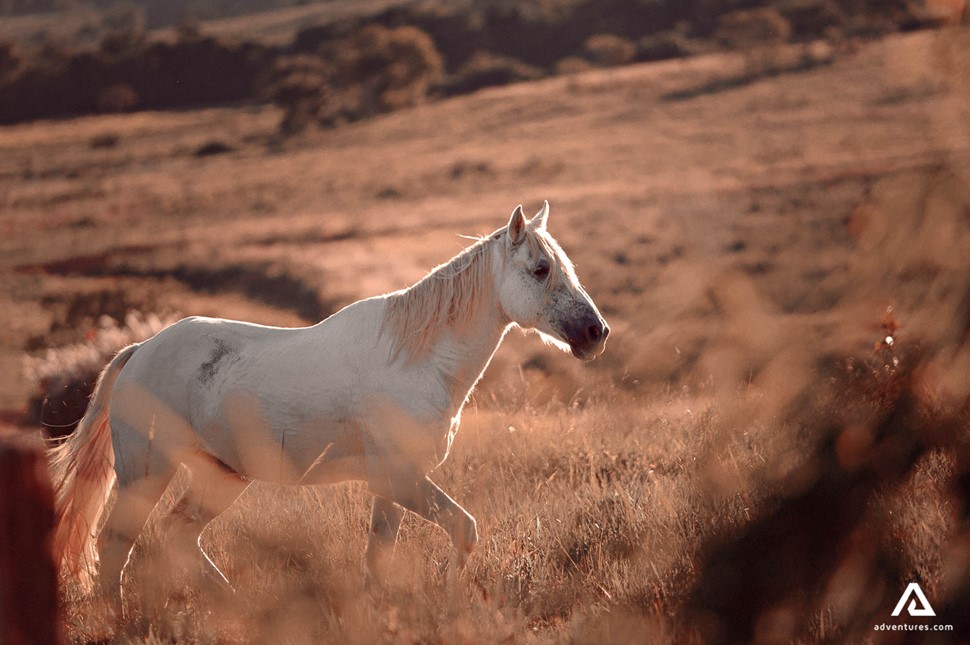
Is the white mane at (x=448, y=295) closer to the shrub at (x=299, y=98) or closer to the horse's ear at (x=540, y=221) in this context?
the horse's ear at (x=540, y=221)

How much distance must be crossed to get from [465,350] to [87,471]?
2.24m

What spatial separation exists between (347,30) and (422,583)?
74930mm

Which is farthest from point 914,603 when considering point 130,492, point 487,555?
point 130,492

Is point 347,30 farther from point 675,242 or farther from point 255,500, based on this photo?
point 255,500

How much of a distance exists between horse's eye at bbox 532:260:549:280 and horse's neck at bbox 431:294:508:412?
28 cm

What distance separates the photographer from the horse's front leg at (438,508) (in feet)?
15.3

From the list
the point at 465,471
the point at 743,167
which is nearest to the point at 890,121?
the point at 743,167

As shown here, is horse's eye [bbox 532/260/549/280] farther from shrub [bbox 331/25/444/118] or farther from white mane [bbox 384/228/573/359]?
shrub [bbox 331/25/444/118]

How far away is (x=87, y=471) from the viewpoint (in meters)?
5.51

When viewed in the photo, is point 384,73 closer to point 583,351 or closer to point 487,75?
point 487,75

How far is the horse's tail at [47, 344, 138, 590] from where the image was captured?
538cm

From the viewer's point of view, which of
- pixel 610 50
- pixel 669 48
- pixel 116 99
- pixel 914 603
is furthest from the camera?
pixel 116 99

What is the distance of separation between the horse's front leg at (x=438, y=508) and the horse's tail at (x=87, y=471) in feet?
5.78

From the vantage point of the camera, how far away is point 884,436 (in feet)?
12.5
